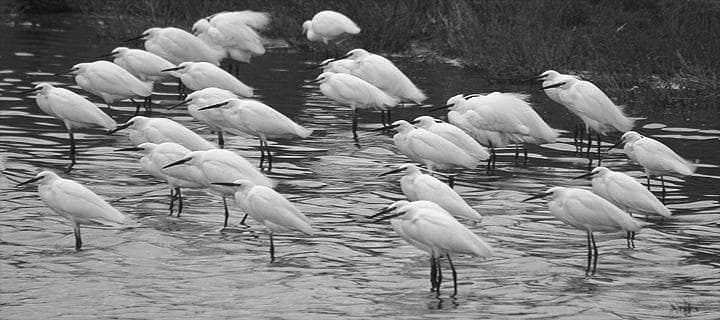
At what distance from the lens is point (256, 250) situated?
34.7 feet

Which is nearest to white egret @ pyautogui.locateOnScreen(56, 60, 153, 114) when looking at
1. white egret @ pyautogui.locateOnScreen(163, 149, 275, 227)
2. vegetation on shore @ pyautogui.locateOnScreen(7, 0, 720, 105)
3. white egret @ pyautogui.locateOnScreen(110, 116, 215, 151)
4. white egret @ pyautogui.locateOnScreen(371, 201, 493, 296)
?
white egret @ pyautogui.locateOnScreen(110, 116, 215, 151)

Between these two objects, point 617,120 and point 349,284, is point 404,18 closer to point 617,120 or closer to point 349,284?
point 617,120

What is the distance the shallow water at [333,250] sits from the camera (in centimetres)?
908

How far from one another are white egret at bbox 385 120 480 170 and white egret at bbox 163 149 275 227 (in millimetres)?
1838

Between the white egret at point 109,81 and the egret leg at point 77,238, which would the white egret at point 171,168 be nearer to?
the egret leg at point 77,238

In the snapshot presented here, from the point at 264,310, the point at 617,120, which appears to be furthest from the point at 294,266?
the point at 617,120

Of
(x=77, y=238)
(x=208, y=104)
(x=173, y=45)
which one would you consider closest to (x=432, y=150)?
(x=208, y=104)

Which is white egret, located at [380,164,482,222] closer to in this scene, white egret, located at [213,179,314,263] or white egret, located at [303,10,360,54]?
white egret, located at [213,179,314,263]

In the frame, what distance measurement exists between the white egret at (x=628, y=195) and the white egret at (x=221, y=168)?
9.11 feet

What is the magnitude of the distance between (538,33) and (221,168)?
33.5 ft

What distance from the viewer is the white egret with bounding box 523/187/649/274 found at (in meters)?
10.0

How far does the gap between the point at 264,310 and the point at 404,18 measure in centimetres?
1407

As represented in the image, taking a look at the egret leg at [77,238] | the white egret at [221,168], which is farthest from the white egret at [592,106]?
the egret leg at [77,238]

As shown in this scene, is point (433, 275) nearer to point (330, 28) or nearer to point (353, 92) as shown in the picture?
point (353, 92)
